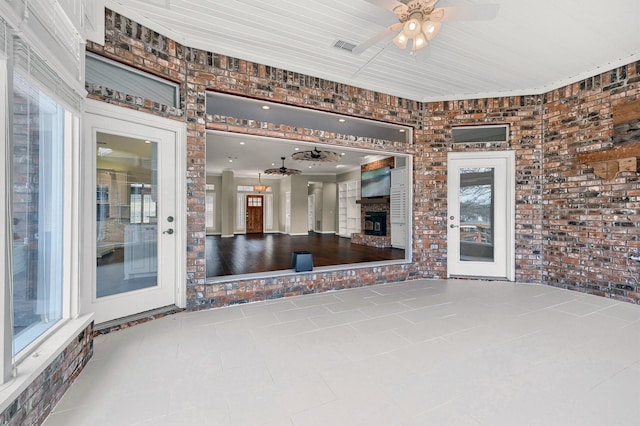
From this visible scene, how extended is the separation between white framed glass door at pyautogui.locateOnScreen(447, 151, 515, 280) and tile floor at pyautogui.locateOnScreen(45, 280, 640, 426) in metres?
1.37

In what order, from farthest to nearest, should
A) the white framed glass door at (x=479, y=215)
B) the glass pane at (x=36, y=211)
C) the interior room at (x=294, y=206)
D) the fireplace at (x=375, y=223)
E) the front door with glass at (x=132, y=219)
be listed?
the fireplace at (x=375, y=223)
the interior room at (x=294, y=206)
the white framed glass door at (x=479, y=215)
the front door with glass at (x=132, y=219)
the glass pane at (x=36, y=211)

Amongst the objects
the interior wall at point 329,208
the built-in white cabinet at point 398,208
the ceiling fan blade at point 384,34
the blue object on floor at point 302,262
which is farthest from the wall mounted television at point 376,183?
the ceiling fan blade at point 384,34

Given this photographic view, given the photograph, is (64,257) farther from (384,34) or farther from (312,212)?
(312,212)

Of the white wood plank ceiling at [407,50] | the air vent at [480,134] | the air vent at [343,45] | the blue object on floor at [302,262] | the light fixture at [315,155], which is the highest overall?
the air vent at [343,45]

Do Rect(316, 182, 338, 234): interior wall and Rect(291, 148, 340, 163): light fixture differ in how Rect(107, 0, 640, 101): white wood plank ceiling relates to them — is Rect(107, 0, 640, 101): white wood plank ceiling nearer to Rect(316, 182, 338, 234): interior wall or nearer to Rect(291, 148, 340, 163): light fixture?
Rect(291, 148, 340, 163): light fixture

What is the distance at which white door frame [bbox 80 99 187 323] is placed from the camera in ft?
8.06

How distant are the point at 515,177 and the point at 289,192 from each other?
9.32 m

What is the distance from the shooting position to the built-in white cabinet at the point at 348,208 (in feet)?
36.1

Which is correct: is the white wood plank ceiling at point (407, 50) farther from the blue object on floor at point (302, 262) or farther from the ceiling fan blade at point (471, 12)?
the blue object on floor at point (302, 262)

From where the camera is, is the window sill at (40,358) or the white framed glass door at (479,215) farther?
the white framed glass door at (479,215)

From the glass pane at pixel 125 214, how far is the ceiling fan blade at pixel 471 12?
9.95 ft

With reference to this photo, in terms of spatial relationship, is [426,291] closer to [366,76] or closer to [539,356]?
[539,356]

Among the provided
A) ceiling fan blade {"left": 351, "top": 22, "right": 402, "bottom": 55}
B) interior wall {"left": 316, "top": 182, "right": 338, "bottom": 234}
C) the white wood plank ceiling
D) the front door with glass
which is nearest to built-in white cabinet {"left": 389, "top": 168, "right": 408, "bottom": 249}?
the white wood plank ceiling

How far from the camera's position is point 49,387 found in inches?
61.7
